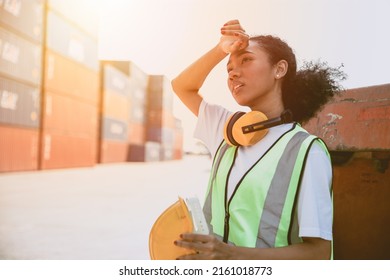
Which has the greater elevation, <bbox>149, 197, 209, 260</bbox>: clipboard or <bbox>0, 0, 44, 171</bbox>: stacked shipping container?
<bbox>0, 0, 44, 171</bbox>: stacked shipping container

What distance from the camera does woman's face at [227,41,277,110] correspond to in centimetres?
148

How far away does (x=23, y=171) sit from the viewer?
1388 centimetres

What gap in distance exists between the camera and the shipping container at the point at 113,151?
22578 mm

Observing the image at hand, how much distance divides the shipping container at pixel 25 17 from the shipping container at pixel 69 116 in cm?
206

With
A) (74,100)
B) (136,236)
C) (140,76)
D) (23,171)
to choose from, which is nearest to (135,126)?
(140,76)

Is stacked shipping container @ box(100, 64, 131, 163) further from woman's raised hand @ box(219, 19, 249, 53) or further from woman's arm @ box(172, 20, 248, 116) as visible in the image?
woman's raised hand @ box(219, 19, 249, 53)

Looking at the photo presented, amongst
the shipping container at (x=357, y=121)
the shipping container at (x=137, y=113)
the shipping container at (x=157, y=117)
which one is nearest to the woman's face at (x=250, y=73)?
the shipping container at (x=357, y=121)

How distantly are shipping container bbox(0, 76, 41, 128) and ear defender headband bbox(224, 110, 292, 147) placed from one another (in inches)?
461

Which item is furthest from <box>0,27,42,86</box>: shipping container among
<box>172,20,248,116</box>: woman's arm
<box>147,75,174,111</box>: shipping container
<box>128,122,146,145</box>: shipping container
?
<box>147,75,174,111</box>: shipping container

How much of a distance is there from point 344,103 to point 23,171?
13.5 metres

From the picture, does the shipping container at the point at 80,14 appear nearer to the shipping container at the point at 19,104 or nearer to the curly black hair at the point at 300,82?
the shipping container at the point at 19,104

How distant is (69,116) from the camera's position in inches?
626
